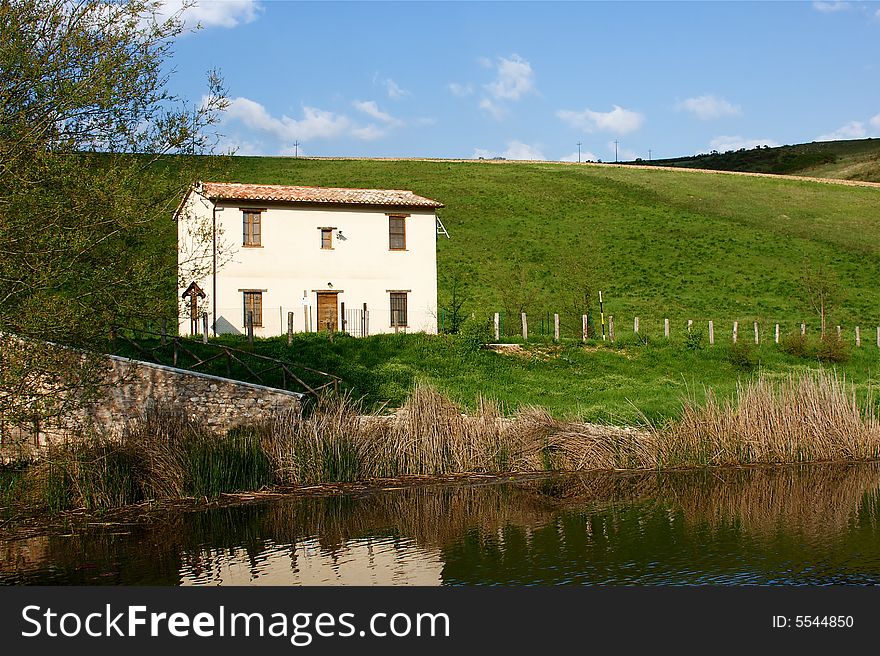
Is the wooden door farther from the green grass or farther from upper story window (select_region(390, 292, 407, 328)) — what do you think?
the green grass

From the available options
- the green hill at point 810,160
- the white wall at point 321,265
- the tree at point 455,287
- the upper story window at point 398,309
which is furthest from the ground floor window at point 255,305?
the green hill at point 810,160

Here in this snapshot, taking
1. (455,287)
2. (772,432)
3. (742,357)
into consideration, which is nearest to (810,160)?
(455,287)

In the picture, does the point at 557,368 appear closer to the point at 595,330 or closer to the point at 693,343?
the point at 693,343

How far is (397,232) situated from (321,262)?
345cm

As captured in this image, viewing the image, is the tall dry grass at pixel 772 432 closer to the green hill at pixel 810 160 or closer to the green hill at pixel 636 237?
the green hill at pixel 636 237

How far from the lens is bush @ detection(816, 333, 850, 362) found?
118 feet

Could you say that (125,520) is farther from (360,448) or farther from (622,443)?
(622,443)

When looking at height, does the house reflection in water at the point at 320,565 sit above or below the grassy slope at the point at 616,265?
below

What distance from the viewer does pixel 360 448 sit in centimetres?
1850

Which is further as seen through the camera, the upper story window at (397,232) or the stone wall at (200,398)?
the upper story window at (397,232)

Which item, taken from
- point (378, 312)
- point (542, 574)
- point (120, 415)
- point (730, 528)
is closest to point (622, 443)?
point (730, 528)

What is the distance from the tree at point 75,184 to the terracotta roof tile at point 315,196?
2272cm

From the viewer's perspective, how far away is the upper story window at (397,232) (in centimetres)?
3916

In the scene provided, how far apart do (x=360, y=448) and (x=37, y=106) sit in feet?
28.4
